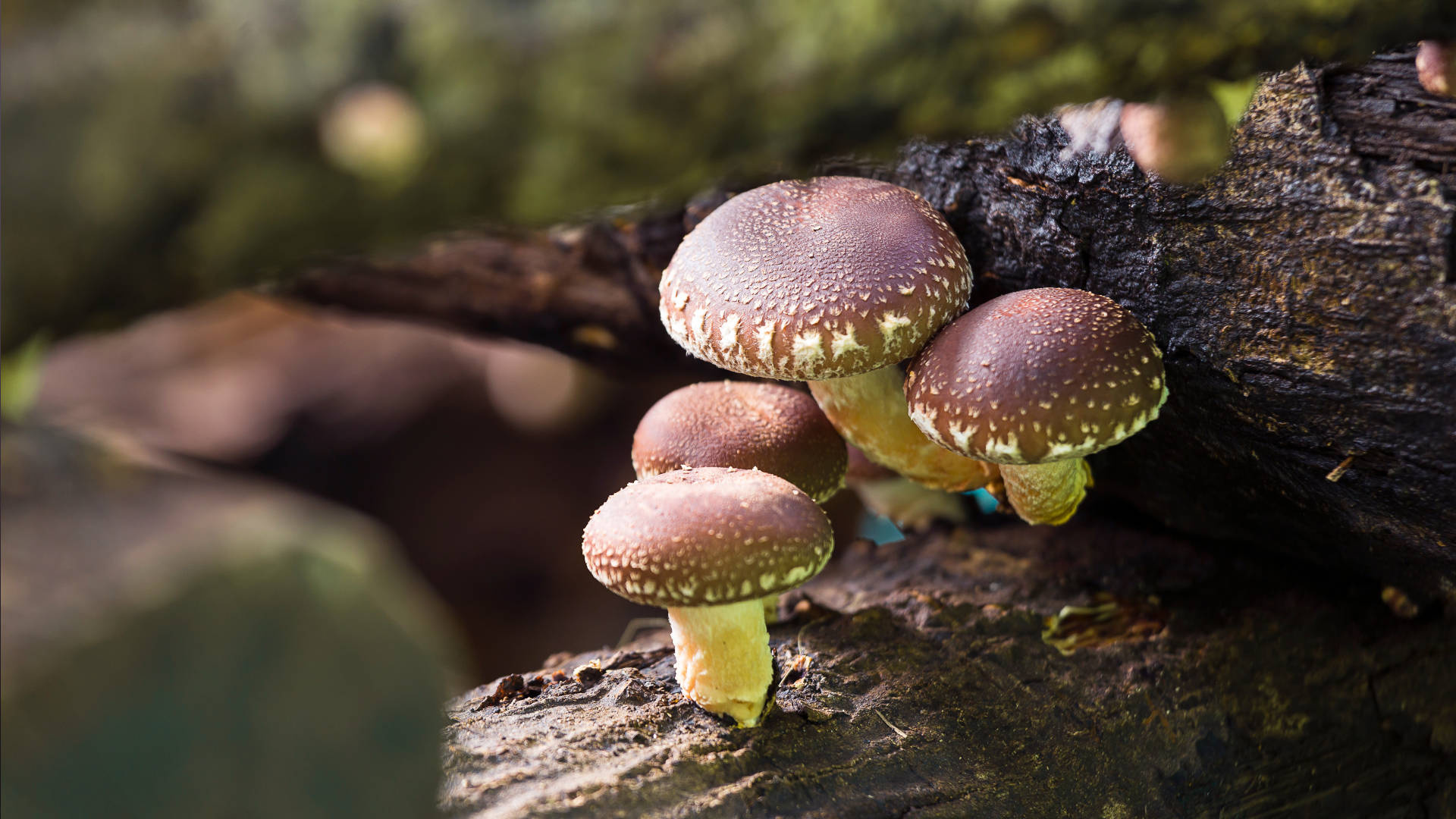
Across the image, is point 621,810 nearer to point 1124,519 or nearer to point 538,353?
point 1124,519

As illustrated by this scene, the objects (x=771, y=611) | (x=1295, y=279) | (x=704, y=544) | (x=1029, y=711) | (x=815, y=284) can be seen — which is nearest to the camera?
(x=704, y=544)

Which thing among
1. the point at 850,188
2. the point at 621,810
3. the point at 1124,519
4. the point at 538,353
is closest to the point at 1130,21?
the point at 850,188

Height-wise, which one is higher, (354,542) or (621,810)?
(354,542)

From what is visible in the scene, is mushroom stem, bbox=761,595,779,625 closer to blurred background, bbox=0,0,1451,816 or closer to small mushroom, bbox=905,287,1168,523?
small mushroom, bbox=905,287,1168,523

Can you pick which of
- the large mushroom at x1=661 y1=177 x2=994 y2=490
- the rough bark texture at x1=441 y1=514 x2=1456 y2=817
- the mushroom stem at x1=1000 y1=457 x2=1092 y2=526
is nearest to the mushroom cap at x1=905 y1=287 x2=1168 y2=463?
the large mushroom at x1=661 y1=177 x2=994 y2=490

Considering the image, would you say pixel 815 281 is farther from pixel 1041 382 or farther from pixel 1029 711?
pixel 1029 711

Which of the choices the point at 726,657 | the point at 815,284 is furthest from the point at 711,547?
the point at 815,284

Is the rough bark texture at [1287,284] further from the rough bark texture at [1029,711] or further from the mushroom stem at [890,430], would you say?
the mushroom stem at [890,430]
